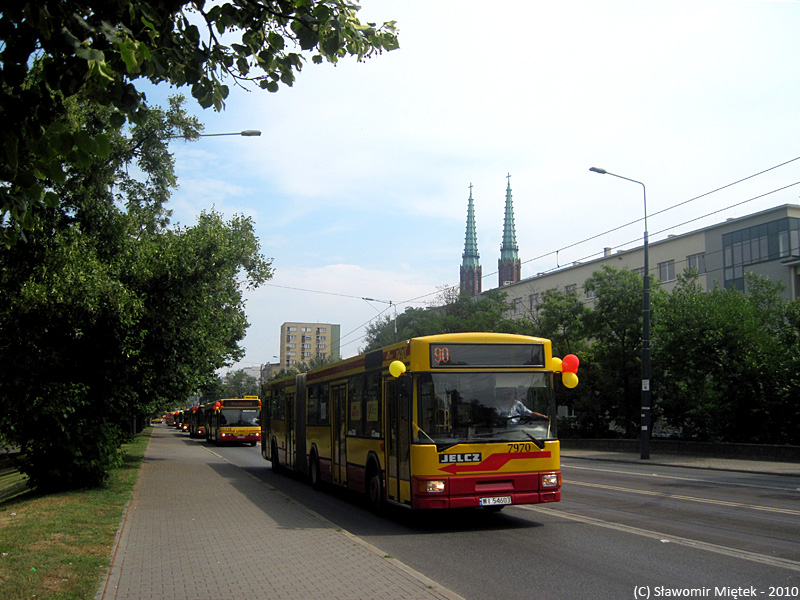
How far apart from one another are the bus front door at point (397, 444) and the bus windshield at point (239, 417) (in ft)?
99.8

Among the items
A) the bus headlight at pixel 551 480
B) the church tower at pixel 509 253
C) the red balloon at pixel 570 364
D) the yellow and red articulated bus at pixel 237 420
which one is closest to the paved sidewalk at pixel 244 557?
the bus headlight at pixel 551 480

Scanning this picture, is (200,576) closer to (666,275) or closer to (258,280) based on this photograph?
(258,280)

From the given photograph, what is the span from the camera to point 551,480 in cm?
1103

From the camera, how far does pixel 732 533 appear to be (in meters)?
9.98

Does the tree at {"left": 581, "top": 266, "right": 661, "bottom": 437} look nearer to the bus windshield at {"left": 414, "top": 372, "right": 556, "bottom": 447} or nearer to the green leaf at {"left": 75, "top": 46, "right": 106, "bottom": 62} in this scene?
the bus windshield at {"left": 414, "top": 372, "right": 556, "bottom": 447}

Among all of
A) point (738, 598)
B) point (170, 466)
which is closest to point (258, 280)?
point (170, 466)

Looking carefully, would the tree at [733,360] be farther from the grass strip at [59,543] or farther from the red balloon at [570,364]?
the grass strip at [59,543]

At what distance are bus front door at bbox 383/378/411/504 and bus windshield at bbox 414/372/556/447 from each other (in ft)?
1.20

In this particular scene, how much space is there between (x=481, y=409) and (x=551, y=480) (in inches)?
58.0

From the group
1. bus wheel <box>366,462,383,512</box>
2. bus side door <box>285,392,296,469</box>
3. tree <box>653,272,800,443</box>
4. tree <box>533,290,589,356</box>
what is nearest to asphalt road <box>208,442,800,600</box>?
bus wheel <box>366,462,383,512</box>

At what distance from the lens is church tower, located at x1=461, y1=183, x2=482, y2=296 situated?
13112 cm

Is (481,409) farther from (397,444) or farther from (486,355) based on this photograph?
(397,444)

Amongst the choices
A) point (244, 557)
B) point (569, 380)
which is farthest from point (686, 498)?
point (244, 557)

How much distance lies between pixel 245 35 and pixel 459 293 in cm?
5177
